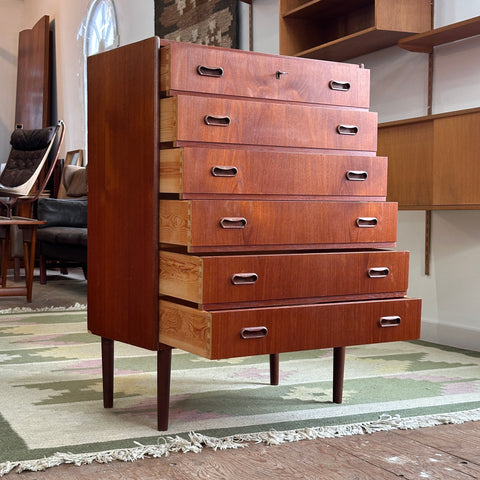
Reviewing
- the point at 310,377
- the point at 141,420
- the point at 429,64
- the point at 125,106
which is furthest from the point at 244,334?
the point at 429,64

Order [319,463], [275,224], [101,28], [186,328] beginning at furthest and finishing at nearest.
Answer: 1. [101,28]
2. [275,224]
3. [186,328]
4. [319,463]

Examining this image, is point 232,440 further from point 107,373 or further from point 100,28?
point 100,28

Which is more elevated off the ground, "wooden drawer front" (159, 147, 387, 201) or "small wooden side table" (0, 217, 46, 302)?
"wooden drawer front" (159, 147, 387, 201)

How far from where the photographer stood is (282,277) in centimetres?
187

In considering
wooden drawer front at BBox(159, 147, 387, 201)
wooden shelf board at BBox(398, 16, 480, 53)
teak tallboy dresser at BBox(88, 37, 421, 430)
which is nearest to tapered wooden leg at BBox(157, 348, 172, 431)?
teak tallboy dresser at BBox(88, 37, 421, 430)

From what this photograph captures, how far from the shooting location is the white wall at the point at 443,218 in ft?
10.2

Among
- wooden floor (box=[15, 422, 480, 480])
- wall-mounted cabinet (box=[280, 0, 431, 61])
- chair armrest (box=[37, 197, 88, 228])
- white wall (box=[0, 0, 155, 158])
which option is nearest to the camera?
wooden floor (box=[15, 422, 480, 480])

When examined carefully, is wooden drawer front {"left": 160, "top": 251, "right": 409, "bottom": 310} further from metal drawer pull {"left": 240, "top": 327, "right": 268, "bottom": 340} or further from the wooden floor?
the wooden floor

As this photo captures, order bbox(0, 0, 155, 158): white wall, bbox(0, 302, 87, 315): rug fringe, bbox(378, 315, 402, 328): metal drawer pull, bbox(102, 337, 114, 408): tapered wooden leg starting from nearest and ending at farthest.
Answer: bbox(378, 315, 402, 328): metal drawer pull
bbox(102, 337, 114, 408): tapered wooden leg
bbox(0, 302, 87, 315): rug fringe
bbox(0, 0, 155, 158): white wall

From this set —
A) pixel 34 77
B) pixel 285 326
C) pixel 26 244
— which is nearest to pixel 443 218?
pixel 285 326

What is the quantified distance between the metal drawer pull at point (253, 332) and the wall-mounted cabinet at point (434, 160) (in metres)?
1.35

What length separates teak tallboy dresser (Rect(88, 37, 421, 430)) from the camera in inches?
71.0

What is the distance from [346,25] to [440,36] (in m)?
0.76

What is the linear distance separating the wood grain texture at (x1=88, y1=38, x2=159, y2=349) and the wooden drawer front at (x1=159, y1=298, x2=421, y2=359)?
12 cm
